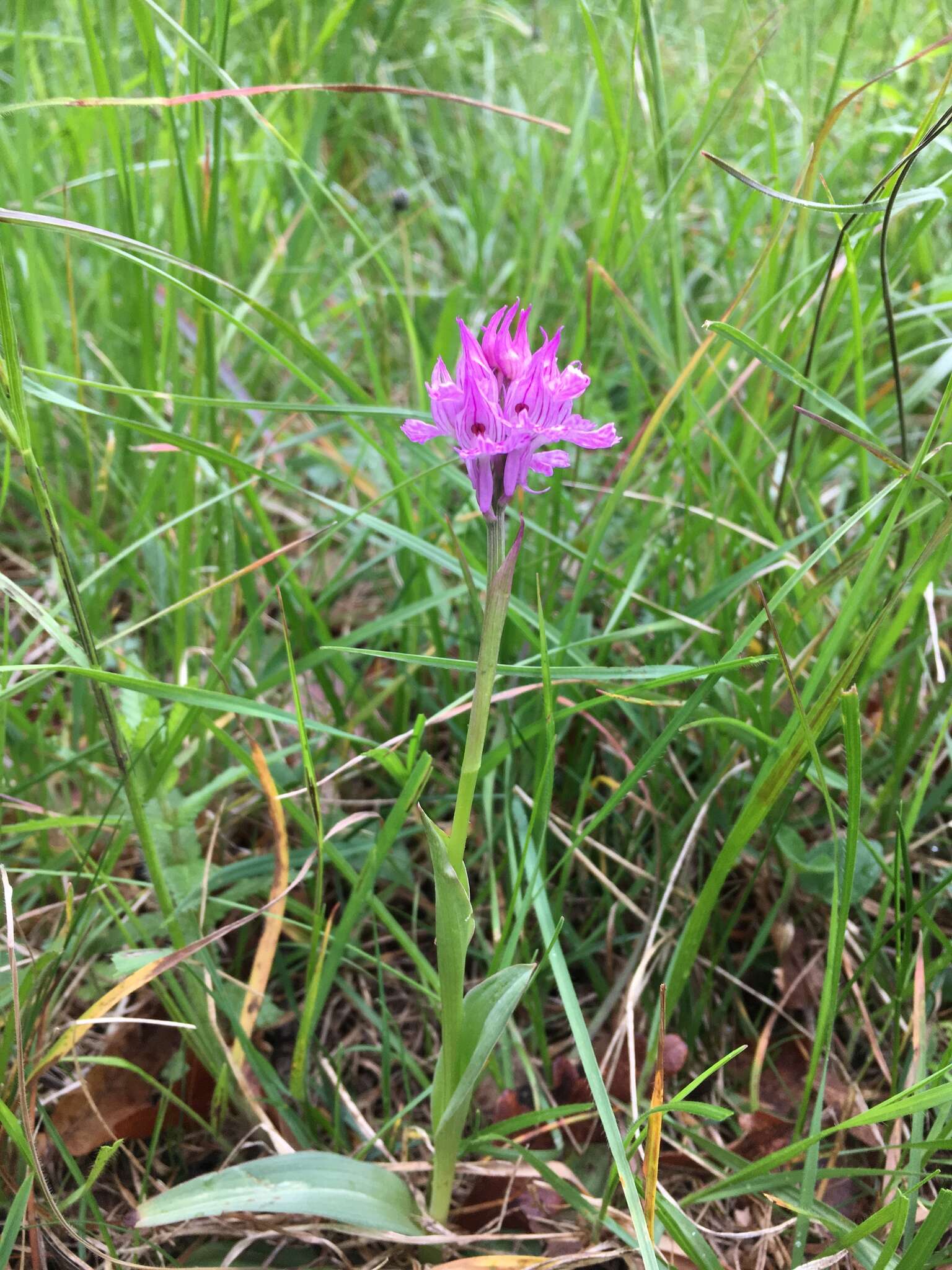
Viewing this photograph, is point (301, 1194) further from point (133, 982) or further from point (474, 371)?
point (474, 371)

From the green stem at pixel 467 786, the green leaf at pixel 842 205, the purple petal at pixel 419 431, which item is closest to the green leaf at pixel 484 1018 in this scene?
the green stem at pixel 467 786

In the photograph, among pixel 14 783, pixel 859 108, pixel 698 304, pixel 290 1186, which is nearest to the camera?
pixel 290 1186

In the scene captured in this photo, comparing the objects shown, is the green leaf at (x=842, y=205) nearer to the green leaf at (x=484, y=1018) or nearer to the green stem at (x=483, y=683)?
the green stem at (x=483, y=683)

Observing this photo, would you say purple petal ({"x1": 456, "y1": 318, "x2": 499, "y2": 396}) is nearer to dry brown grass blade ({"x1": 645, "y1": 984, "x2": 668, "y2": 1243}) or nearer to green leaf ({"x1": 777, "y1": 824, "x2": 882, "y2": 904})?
dry brown grass blade ({"x1": 645, "y1": 984, "x2": 668, "y2": 1243})

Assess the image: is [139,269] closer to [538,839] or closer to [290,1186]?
[538,839]

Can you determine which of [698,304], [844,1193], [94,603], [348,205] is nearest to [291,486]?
[94,603]

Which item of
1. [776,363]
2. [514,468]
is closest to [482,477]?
[514,468]
